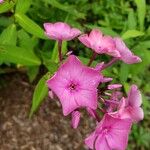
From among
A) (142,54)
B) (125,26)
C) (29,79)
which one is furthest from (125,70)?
(29,79)

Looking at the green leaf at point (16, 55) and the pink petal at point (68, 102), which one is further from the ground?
the pink petal at point (68, 102)

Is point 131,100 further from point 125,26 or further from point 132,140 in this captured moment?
point 132,140

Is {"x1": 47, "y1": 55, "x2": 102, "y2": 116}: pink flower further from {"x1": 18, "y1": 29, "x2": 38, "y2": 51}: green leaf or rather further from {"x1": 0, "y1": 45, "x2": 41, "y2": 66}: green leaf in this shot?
{"x1": 18, "y1": 29, "x2": 38, "y2": 51}: green leaf

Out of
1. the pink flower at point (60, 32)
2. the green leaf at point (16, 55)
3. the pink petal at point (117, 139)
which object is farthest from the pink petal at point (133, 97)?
the green leaf at point (16, 55)

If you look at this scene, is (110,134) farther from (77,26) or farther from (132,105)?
(77,26)


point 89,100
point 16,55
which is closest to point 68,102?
point 89,100

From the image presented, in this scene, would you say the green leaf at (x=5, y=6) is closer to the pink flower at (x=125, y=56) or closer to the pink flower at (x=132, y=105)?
the pink flower at (x=125, y=56)
